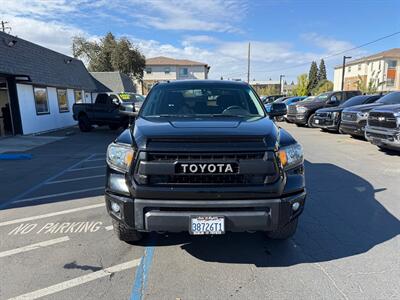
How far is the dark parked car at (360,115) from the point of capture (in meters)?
10.7

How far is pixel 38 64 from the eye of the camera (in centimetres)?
1675

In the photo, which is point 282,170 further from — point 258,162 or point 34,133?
Answer: point 34,133

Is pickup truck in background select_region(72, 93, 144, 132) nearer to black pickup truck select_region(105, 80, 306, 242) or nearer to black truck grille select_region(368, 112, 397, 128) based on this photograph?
black truck grille select_region(368, 112, 397, 128)

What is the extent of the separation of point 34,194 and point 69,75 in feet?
56.4

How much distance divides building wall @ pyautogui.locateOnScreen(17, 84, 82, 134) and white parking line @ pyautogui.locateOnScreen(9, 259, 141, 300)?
14.1 meters

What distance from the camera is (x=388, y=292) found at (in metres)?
2.71

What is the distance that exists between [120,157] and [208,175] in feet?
2.99

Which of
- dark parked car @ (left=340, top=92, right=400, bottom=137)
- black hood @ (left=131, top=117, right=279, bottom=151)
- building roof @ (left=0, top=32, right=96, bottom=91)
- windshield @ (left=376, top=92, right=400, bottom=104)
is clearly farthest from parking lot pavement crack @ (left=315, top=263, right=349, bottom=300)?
building roof @ (left=0, top=32, right=96, bottom=91)

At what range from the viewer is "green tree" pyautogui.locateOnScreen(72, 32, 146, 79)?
44.5 m

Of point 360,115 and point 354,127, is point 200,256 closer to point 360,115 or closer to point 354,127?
point 360,115

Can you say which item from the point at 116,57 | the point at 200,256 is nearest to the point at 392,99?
the point at 200,256

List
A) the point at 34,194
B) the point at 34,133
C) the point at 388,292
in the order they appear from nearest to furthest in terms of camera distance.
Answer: the point at 388,292
the point at 34,194
the point at 34,133

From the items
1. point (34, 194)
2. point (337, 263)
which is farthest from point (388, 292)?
point (34, 194)

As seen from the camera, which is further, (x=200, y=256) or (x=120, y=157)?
(x=200, y=256)
